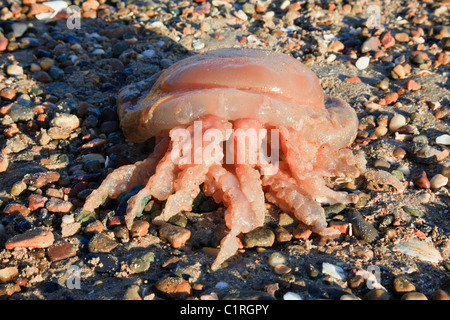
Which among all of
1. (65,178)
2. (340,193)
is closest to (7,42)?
(65,178)

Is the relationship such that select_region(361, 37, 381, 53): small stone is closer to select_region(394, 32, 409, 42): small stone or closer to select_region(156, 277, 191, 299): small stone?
select_region(394, 32, 409, 42): small stone

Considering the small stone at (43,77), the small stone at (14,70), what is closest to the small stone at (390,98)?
the small stone at (43,77)

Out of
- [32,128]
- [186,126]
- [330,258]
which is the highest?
[186,126]

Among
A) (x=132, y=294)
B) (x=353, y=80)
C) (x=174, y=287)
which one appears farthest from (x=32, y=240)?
(x=353, y=80)

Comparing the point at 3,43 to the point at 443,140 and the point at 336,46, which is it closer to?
the point at 336,46
